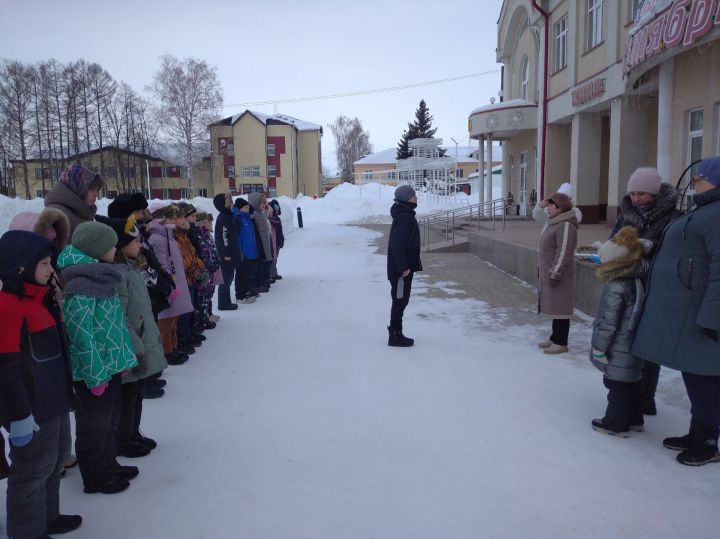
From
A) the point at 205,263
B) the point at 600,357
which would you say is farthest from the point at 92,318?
the point at 205,263

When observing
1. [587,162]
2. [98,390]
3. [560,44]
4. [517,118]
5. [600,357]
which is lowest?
[600,357]

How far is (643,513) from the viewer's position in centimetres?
287

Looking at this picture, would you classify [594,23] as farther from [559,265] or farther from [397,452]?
[397,452]

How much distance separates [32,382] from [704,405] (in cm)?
361

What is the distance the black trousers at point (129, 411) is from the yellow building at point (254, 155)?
176ft

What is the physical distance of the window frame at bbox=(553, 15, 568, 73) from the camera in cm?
1802

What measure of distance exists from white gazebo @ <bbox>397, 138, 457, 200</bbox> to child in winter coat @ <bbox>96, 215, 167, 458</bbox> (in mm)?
34505

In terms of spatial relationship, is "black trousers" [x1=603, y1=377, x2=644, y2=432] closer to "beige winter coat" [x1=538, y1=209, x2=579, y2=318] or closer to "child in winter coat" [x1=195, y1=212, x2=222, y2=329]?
"beige winter coat" [x1=538, y1=209, x2=579, y2=318]

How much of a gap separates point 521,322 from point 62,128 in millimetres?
42198

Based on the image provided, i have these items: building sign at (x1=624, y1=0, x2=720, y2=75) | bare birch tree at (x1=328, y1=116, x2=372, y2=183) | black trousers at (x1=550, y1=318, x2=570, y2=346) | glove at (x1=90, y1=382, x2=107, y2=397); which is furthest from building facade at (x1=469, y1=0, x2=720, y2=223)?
bare birch tree at (x1=328, y1=116, x2=372, y2=183)

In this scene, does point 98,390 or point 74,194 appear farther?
point 74,194

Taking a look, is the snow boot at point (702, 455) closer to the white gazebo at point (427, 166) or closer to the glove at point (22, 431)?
the glove at point (22, 431)

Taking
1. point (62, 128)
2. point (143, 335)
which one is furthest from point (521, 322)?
point (62, 128)

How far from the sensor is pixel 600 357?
3.79m
